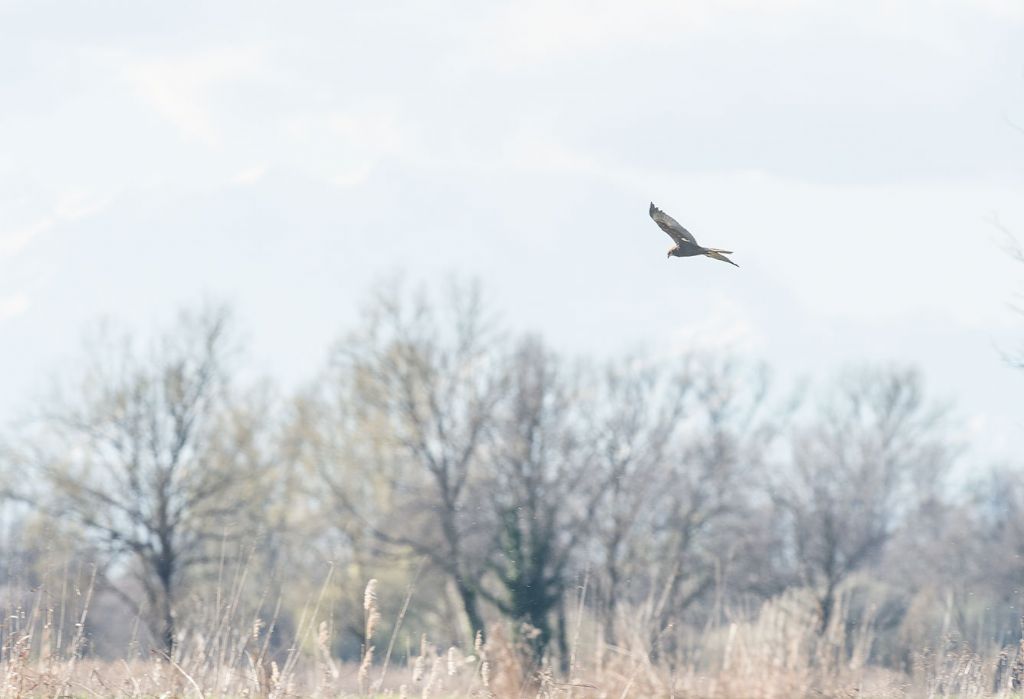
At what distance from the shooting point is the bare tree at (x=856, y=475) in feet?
165

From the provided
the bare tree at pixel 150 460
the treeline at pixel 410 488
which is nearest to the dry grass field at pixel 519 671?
the treeline at pixel 410 488

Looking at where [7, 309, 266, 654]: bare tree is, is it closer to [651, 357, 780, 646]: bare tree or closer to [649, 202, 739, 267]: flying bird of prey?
[651, 357, 780, 646]: bare tree

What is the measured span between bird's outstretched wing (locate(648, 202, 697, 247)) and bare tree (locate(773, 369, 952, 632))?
32.2 meters

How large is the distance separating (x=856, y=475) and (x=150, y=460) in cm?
3162

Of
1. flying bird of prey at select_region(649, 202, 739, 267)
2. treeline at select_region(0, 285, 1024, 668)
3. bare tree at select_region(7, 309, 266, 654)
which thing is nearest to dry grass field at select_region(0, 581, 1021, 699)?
flying bird of prey at select_region(649, 202, 739, 267)

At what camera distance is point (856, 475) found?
5994 centimetres

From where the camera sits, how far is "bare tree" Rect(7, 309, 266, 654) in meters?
40.0

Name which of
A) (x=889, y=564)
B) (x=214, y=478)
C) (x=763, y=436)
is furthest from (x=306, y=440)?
(x=889, y=564)

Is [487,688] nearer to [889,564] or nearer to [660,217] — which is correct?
[660,217]

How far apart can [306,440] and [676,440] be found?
47.2 ft

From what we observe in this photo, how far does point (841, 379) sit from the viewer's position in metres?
69.6

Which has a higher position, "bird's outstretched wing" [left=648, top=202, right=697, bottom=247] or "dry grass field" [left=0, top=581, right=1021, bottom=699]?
"bird's outstretched wing" [left=648, top=202, right=697, bottom=247]

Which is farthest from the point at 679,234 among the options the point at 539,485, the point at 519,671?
the point at 539,485

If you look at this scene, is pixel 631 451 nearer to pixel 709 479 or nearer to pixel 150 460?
pixel 709 479
